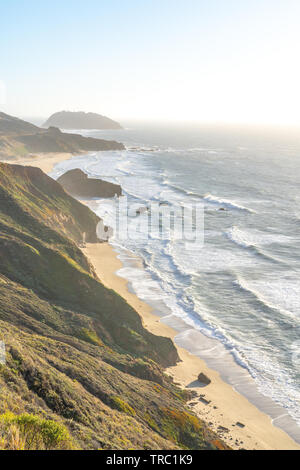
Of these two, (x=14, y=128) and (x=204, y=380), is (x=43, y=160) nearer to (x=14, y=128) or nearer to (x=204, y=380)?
(x=14, y=128)

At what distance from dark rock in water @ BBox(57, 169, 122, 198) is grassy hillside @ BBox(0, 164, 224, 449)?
3867 centimetres

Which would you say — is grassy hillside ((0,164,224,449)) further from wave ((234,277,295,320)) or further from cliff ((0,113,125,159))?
cliff ((0,113,125,159))

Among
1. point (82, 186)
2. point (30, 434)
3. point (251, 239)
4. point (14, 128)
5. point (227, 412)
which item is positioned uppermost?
point (14, 128)

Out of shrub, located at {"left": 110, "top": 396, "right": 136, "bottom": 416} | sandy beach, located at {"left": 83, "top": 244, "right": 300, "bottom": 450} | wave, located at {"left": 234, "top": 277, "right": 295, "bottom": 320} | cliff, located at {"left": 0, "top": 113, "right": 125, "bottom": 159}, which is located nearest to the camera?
shrub, located at {"left": 110, "top": 396, "right": 136, "bottom": 416}

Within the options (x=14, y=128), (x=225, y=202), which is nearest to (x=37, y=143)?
(x=14, y=128)

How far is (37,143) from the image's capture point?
442 ft

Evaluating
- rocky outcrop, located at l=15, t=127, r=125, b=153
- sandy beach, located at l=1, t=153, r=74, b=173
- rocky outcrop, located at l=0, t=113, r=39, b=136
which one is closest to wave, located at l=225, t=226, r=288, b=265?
sandy beach, located at l=1, t=153, r=74, b=173

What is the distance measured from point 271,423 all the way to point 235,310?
40.9 ft

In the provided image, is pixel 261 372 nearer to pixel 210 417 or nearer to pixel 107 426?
pixel 210 417

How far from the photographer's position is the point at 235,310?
32156 mm

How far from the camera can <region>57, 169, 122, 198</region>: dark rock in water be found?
70.1 meters

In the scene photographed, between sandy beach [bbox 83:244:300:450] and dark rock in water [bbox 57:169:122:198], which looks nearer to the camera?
sandy beach [bbox 83:244:300:450]

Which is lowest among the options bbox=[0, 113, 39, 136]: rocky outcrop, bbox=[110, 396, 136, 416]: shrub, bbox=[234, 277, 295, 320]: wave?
bbox=[234, 277, 295, 320]: wave

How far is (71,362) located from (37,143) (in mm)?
130248
